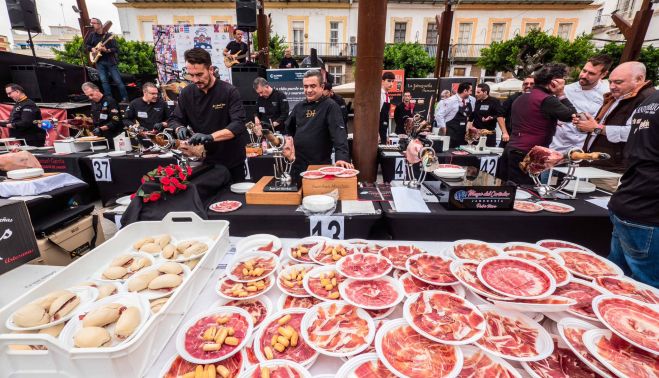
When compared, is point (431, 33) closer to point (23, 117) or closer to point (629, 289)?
point (23, 117)

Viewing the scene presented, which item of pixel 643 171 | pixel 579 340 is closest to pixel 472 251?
pixel 579 340

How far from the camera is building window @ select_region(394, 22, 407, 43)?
2300 cm

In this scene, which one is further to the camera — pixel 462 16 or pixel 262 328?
pixel 462 16

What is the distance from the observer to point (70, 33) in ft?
146

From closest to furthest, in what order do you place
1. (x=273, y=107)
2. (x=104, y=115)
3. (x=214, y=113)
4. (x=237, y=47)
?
(x=214, y=113), (x=104, y=115), (x=273, y=107), (x=237, y=47)

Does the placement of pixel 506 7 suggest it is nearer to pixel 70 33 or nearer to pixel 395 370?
pixel 395 370

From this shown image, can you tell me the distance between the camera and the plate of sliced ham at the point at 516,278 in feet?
3.45

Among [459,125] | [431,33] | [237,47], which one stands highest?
[431,33]

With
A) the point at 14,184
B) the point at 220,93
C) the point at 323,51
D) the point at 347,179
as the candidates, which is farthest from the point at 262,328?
the point at 323,51

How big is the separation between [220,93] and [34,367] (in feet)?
8.56

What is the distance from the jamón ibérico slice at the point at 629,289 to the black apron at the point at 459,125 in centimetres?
540

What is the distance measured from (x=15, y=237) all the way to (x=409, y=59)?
21178 mm

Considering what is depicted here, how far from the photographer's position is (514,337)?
955mm

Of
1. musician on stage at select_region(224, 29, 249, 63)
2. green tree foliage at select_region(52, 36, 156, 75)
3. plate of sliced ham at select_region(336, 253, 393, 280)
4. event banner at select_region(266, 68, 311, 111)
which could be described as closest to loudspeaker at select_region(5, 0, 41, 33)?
musician on stage at select_region(224, 29, 249, 63)
